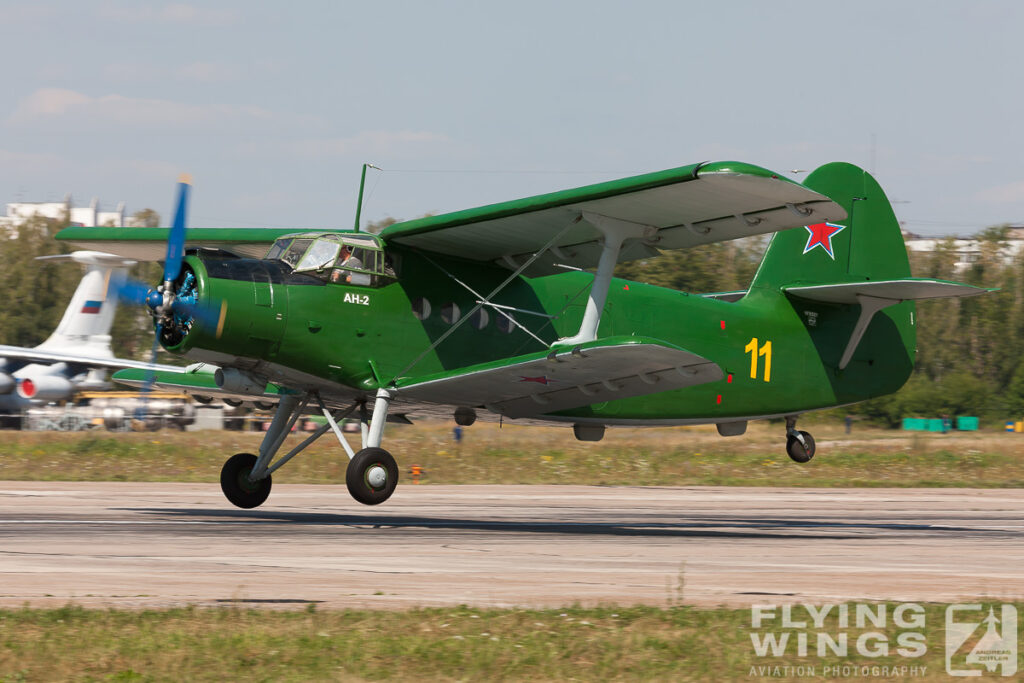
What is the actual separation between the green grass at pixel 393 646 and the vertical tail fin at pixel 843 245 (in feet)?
42.6

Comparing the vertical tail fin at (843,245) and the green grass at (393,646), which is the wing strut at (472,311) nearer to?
the vertical tail fin at (843,245)

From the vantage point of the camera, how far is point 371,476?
1441cm

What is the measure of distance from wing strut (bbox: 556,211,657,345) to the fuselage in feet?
4.38

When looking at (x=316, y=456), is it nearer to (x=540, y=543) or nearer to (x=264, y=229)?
(x=264, y=229)

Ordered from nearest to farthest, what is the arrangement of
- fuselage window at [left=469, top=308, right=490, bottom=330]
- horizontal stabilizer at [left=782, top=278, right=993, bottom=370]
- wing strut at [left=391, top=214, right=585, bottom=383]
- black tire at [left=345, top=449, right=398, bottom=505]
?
black tire at [left=345, top=449, right=398, bottom=505] < wing strut at [left=391, top=214, right=585, bottom=383] < fuselage window at [left=469, top=308, right=490, bottom=330] < horizontal stabilizer at [left=782, top=278, right=993, bottom=370]

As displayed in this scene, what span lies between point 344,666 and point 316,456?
79.0 ft

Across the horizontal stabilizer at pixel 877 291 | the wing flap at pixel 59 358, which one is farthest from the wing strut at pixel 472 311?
the wing flap at pixel 59 358

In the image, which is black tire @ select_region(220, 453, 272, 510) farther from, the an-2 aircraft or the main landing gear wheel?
the main landing gear wheel

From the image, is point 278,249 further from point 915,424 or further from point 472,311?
point 915,424

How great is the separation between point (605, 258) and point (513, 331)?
2284 mm

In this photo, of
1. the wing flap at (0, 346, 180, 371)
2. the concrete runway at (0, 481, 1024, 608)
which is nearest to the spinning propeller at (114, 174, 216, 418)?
the concrete runway at (0, 481, 1024, 608)

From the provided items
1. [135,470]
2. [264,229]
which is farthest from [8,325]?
[264,229]

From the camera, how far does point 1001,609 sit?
813 cm

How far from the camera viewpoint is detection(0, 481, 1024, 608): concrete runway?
8688 mm
